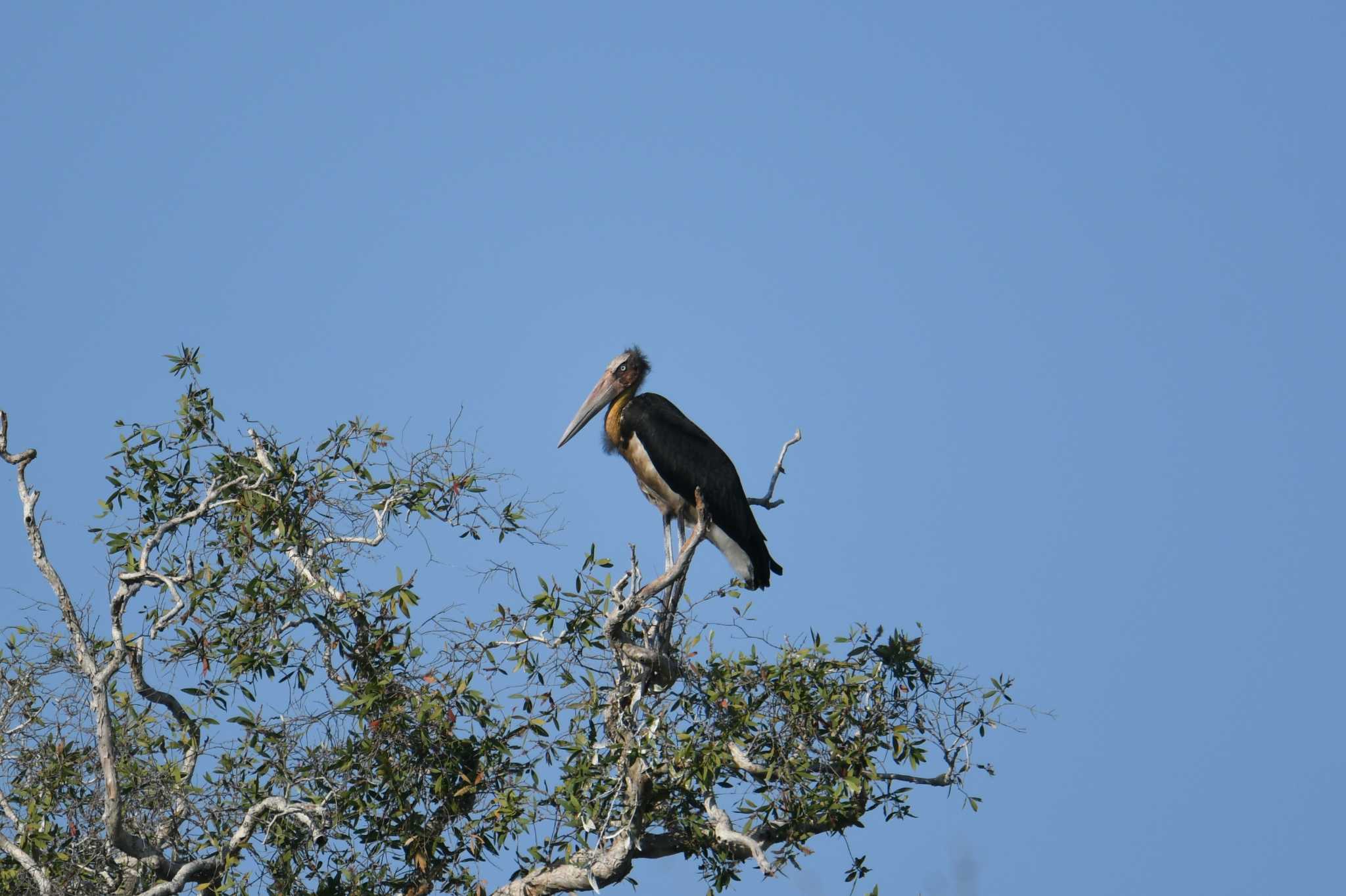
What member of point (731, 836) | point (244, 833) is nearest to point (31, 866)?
point (244, 833)

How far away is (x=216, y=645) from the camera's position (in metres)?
9.95

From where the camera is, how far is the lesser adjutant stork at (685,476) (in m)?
14.5

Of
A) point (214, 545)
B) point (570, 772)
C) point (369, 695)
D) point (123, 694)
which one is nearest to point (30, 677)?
point (123, 694)

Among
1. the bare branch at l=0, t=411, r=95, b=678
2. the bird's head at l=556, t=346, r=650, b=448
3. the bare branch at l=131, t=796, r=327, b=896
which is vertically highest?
the bird's head at l=556, t=346, r=650, b=448

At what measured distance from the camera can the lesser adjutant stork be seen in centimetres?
1447

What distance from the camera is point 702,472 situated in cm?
1455

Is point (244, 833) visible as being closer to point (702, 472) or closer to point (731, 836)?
point (731, 836)

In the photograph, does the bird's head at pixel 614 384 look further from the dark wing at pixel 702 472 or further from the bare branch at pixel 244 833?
the bare branch at pixel 244 833

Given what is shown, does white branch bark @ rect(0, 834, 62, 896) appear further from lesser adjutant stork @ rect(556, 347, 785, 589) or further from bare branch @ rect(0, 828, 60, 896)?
lesser adjutant stork @ rect(556, 347, 785, 589)

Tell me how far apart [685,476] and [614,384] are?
6.58 feet

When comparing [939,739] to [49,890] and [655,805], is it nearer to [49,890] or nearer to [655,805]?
[655,805]

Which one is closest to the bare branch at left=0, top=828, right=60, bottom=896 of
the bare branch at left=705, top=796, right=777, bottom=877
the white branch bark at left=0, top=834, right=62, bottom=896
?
the white branch bark at left=0, top=834, right=62, bottom=896

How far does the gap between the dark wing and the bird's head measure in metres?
0.86

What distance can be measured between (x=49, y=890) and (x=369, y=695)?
196 centimetres
